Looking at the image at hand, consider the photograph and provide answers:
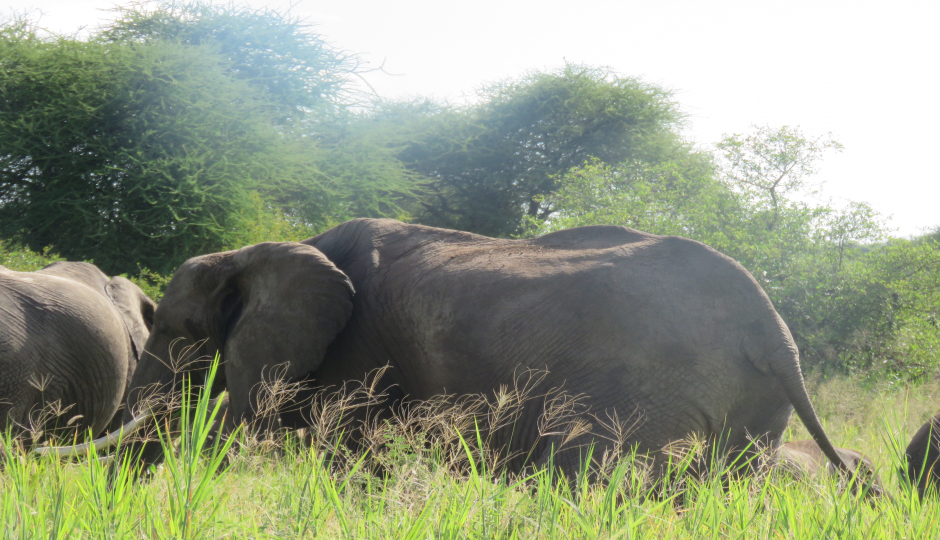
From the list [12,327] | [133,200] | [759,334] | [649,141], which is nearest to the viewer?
[759,334]

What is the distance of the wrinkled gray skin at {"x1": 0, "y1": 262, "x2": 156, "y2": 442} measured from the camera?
4867 millimetres

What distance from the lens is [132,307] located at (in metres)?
6.71

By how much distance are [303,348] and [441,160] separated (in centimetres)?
2403

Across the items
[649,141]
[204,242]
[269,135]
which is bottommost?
[204,242]

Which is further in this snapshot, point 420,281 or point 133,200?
point 133,200

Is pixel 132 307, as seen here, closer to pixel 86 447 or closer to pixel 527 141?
pixel 86 447

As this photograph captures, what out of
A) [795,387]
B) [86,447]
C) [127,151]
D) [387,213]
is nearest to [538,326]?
[795,387]

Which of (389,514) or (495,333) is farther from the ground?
(495,333)

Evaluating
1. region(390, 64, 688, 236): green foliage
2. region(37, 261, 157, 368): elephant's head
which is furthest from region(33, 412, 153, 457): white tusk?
region(390, 64, 688, 236): green foliage

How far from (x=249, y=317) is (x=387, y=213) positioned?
17471mm

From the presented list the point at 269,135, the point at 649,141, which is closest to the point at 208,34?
the point at 269,135

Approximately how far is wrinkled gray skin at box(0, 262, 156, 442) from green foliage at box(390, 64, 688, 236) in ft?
66.6

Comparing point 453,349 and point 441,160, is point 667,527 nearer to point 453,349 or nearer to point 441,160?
point 453,349

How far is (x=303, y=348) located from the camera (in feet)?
12.7
